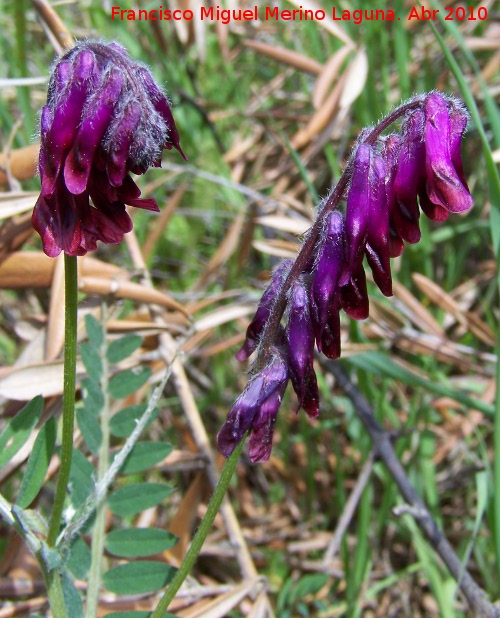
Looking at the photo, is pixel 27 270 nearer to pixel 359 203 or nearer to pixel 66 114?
pixel 66 114

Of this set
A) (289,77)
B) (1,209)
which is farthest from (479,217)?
(1,209)

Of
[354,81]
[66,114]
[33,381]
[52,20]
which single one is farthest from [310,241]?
[354,81]

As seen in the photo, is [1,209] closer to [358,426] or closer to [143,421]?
[143,421]

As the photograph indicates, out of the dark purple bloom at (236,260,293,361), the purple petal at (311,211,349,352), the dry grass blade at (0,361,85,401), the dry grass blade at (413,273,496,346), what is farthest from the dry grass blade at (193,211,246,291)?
the purple petal at (311,211,349,352)

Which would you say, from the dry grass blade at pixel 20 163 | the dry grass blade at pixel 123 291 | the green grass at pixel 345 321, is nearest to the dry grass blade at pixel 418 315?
the green grass at pixel 345 321

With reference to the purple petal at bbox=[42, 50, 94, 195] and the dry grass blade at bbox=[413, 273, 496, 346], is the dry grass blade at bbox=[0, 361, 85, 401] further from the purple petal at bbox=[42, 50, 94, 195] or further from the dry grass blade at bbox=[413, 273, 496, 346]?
the dry grass blade at bbox=[413, 273, 496, 346]

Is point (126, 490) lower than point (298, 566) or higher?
higher

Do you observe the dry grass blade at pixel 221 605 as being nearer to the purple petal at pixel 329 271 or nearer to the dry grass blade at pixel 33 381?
the dry grass blade at pixel 33 381
